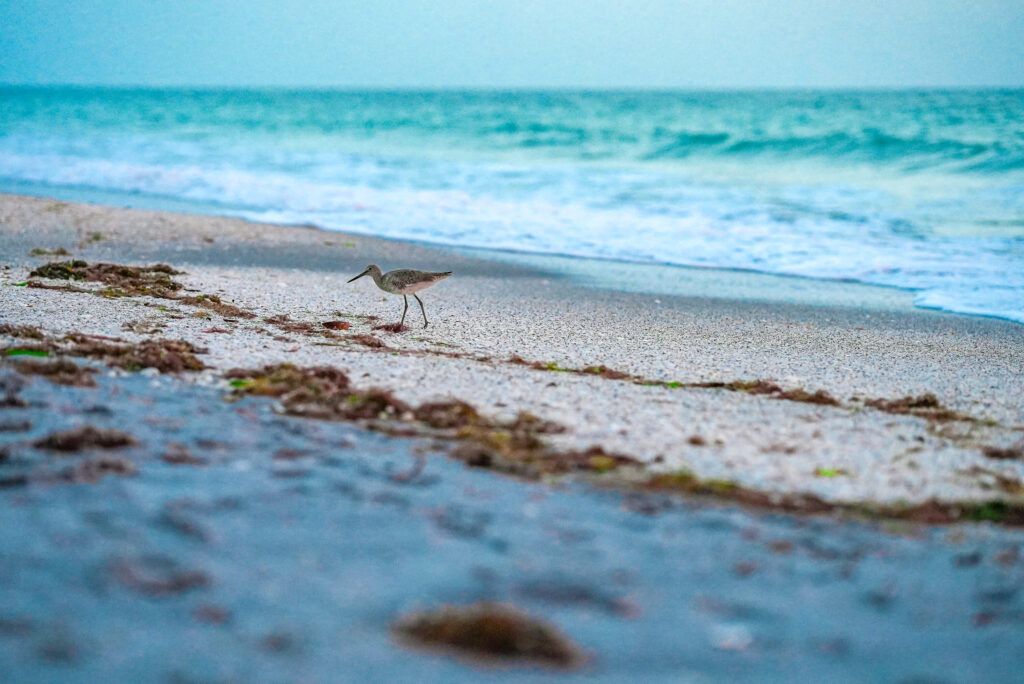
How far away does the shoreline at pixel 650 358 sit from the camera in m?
4.20

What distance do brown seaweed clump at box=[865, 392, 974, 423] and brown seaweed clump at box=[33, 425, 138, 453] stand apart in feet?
13.6

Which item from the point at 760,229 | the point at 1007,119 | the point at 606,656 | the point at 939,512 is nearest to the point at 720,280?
the point at 760,229

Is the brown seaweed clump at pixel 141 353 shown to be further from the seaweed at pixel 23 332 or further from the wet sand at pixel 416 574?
the wet sand at pixel 416 574

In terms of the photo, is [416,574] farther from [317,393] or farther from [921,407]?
[921,407]

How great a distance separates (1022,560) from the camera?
3295mm

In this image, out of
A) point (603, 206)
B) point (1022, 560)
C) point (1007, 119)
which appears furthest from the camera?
point (1007, 119)

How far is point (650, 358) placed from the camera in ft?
21.0

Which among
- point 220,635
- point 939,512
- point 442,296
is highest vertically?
point 442,296

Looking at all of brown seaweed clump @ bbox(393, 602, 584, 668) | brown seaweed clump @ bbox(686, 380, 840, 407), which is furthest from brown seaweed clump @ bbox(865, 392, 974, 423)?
brown seaweed clump @ bbox(393, 602, 584, 668)

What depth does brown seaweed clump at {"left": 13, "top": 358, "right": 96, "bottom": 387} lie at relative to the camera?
15.4ft

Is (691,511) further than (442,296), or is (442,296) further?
(442,296)

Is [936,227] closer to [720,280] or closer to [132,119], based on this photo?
[720,280]

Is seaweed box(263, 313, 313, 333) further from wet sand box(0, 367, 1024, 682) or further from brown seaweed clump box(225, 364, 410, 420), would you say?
wet sand box(0, 367, 1024, 682)

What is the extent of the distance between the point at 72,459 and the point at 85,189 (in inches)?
699
